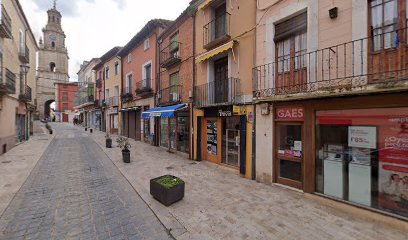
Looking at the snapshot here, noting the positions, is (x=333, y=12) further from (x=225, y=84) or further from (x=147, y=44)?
(x=147, y=44)

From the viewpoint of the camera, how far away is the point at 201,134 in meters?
9.82

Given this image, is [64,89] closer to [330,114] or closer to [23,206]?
[23,206]

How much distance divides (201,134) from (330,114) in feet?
19.4

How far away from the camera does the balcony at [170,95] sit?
11477 mm

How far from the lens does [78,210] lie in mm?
4566

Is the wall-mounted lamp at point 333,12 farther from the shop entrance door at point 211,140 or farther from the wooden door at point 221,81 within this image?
the shop entrance door at point 211,140

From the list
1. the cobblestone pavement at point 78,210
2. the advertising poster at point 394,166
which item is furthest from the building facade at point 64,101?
the advertising poster at point 394,166

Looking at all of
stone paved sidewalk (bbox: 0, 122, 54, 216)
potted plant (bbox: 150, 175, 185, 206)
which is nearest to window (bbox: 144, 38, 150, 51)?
stone paved sidewalk (bbox: 0, 122, 54, 216)

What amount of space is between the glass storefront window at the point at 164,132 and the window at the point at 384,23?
437 inches

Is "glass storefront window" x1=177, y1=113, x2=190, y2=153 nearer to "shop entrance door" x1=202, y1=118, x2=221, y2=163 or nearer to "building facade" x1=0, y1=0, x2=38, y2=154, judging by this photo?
"shop entrance door" x1=202, y1=118, x2=221, y2=163

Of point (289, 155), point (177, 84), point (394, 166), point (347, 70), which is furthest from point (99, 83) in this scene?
point (394, 166)

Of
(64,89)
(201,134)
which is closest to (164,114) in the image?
(201,134)

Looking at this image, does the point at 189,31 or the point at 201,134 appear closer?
the point at 201,134

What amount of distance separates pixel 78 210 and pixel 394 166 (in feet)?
23.6
